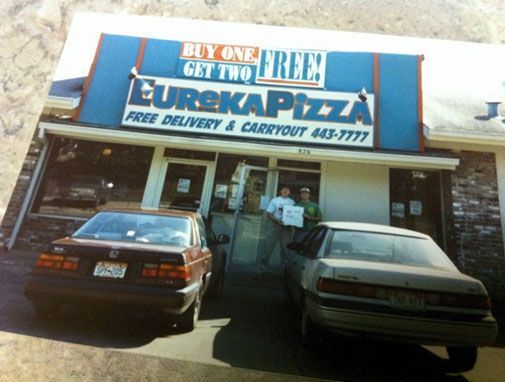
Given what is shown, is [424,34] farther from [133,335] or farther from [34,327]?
[34,327]

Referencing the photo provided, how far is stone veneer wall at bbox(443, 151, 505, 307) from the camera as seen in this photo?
2928 mm

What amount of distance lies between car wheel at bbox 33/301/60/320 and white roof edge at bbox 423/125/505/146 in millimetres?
4723

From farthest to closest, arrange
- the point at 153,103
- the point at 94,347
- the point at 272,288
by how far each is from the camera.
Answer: the point at 153,103 < the point at 272,288 < the point at 94,347

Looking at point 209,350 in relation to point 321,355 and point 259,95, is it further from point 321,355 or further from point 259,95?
point 259,95

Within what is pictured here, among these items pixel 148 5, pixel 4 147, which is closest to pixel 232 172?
pixel 148 5

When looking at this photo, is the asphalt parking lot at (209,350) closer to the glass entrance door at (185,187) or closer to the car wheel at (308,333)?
the car wheel at (308,333)

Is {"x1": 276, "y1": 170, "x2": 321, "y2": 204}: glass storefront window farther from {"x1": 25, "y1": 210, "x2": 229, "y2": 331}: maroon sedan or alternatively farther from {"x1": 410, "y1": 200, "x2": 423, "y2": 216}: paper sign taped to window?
{"x1": 25, "y1": 210, "x2": 229, "y2": 331}: maroon sedan

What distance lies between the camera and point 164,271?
93.2 inches

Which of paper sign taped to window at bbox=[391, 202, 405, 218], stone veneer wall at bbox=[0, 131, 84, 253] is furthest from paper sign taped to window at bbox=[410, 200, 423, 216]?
stone veneer wall at bbox=[0, 131, 84, 253]

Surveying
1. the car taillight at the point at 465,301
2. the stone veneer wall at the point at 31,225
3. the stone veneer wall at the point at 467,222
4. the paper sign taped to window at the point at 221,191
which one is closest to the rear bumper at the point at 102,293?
the stone veneer wall at the point at 467,222

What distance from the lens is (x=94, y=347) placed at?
208 centimetres

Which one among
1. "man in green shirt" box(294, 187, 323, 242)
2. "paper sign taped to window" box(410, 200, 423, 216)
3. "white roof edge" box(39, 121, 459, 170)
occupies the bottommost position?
"man in green shirt" box(294, 187, 323, 242)

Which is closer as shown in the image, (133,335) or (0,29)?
(133,335)

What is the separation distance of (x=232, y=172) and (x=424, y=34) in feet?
11.3
